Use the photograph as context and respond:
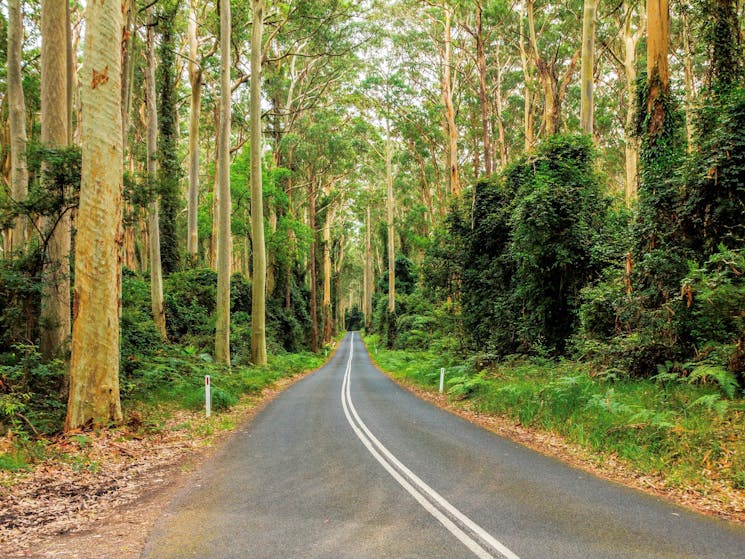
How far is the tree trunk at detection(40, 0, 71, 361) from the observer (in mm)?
9609

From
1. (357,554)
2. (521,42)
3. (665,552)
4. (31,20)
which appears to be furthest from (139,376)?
(521,42)

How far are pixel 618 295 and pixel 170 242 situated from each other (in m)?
19.6

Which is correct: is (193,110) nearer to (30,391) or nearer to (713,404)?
(30,391)

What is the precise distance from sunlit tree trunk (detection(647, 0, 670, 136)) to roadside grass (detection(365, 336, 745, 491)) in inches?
225

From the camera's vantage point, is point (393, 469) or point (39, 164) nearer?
point (393, 469)

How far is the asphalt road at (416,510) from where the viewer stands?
13.5 ft

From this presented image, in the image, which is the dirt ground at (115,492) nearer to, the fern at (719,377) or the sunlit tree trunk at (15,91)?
the fern at (719,377)

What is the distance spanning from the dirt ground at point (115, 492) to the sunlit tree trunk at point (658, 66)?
7357 millimetres

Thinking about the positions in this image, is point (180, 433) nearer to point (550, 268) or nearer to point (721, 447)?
point (721, 447)

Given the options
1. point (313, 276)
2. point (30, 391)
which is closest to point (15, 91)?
point (30, 391)

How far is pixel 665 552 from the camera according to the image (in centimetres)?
403

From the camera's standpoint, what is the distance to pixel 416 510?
504cm

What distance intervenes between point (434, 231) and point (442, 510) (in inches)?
649

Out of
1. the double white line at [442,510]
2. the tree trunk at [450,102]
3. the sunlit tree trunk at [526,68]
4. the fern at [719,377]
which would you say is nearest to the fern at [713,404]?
the fern at [719,377]
